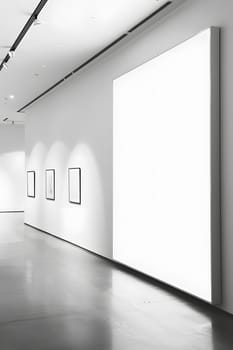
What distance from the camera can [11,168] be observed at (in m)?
22.5

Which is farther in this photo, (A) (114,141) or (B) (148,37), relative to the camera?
(A) (114,141)

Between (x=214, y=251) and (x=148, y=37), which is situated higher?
(x=148, y=37)

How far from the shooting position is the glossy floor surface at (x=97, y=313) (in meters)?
4.73

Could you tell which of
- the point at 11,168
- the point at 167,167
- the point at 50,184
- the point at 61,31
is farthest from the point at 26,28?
the point at 11,168

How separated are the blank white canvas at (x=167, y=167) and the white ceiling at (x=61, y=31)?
841 mm

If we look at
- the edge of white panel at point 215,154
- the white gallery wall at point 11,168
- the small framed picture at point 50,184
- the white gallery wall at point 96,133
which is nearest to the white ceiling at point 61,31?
the white gallery wall at point 96,133

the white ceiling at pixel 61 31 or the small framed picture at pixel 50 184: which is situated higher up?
the white ceiling at pixel 61 31

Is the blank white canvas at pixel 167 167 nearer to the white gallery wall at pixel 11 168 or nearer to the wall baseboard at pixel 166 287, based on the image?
the wall baseboard at pixel 166 287

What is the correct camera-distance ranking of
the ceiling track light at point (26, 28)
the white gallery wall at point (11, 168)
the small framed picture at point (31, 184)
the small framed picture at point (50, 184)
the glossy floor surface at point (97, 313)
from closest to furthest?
the glossy floor surface at point (97, 313), the ceiling track light at point (26, 28), the small framed picture at point (50, 184), the small framed picture at point (31, 184), the white gallery wall at point (11, 168)

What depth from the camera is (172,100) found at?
6.79 m

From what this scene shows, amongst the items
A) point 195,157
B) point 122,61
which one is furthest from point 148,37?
point 195,157

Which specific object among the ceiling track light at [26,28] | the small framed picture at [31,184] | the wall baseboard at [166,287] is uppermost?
the ceiling track light at [26,28]

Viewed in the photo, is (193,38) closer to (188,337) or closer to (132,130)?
(132,130)

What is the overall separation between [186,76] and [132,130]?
76.9 inches
